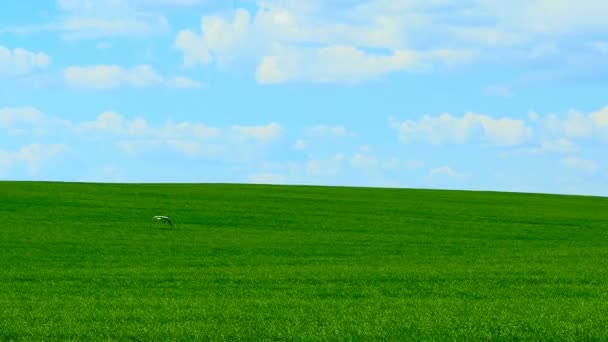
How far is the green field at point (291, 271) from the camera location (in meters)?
11.9

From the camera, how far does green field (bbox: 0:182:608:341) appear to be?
11.9 m

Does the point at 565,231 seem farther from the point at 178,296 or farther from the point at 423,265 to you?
the point at 178,296

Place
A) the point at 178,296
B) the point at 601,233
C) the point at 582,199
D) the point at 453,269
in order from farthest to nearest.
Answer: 1. the point at 582,199
2. the point at 601,233
3. the point at 453,269
4. the point at 178,296

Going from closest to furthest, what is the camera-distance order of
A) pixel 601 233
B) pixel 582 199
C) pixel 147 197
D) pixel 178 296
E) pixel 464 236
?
pixel 178 296 < pixel 464 236 < pixel 601 233 < pixel 147 197 < pixel 582 199

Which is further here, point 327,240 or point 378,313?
point 327,240

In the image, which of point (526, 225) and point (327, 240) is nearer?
point (327, 240)

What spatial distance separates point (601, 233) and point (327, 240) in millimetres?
12201

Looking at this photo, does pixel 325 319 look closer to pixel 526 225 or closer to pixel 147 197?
pixel 526 225

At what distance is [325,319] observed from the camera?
12.4 meters

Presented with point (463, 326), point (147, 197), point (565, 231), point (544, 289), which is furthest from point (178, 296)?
point (147, 197)

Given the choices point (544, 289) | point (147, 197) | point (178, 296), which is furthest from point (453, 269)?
point (147, 197)

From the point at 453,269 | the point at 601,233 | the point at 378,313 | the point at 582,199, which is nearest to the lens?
the point at 378,313

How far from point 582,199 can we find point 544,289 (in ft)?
158

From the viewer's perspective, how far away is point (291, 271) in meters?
19.0
